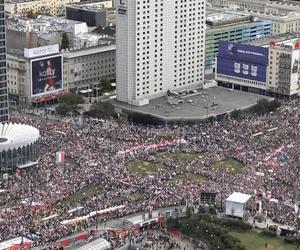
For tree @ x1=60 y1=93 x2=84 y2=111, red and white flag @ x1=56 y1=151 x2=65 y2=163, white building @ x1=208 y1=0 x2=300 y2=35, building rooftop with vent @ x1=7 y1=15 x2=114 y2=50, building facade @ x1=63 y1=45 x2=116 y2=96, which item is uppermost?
white building @ x1=208 y1=0 x2=300 y2=35

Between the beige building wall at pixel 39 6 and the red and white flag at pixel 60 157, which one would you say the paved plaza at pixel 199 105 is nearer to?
the red and white flag at pixel 60 157

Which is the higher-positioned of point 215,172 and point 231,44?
point 231,44

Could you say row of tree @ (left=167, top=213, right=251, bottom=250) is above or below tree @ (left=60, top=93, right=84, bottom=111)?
below

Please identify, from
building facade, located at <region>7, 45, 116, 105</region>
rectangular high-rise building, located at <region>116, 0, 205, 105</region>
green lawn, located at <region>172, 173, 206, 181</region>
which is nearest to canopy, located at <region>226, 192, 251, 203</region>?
green lawn, located at <region>172, 173, 206, 181</region>

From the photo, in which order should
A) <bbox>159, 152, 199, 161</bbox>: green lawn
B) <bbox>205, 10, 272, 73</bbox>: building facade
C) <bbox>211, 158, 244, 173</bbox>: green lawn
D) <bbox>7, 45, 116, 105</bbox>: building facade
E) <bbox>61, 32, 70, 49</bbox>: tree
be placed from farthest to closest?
<bbox>205, 10, 272, 73</bbox>: building facade, <bbox>61, 32, 70, 49</bbox>: tree, <bbox>7, 45, 116, 105</bbox>: building facade, <bbox>159, 152, 199, 161</bbox>: green lawn, <bbox>211, 158, 244, 173</bbox>: green lawn

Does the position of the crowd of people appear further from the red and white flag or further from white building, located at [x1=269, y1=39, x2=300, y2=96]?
white building, located at [x1=269, y1=39, x2=300, y2=96]

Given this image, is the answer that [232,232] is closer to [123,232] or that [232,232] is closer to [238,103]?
[123,232]

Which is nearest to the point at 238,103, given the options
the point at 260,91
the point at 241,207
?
the point at 260,91
